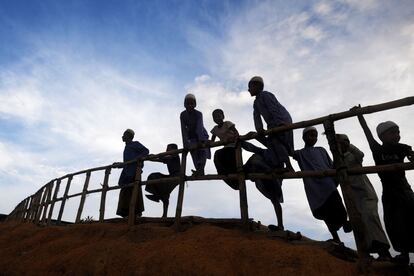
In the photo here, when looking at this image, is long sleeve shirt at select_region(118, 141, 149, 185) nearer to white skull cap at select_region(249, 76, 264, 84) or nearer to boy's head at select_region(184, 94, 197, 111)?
boy's head at select_region(184, 94, 197, 111)

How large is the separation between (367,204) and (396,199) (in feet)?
2.21

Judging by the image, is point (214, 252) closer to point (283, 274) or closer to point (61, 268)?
point (283, 274)

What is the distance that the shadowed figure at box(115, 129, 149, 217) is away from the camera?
20.9 feet

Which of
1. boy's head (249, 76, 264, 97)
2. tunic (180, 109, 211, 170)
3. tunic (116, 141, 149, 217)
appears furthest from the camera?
tunic (116, 141, 149, 217)

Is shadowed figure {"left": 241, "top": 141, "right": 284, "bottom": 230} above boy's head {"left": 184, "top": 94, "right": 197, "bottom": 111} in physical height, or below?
below

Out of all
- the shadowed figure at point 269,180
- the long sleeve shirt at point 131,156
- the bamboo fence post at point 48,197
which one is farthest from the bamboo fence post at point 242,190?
the bamboo fence post at point 48,197

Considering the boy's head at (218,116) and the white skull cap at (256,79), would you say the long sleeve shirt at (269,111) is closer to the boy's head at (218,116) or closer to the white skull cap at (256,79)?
the white skull cap at (256,79)

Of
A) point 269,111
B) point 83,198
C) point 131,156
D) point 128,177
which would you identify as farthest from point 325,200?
point 83,198

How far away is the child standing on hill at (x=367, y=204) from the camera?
3301 millimetres

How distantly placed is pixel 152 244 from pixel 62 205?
5656 mm

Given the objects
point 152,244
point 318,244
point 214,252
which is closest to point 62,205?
point 152,244

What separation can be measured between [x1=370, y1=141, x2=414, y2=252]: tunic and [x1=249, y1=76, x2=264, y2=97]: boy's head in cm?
202

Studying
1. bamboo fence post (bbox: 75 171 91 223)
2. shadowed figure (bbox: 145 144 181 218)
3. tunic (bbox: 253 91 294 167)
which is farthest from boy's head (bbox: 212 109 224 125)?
bamboo fence post (bbox: 75 171 91 223)

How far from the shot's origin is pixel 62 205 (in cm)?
882
